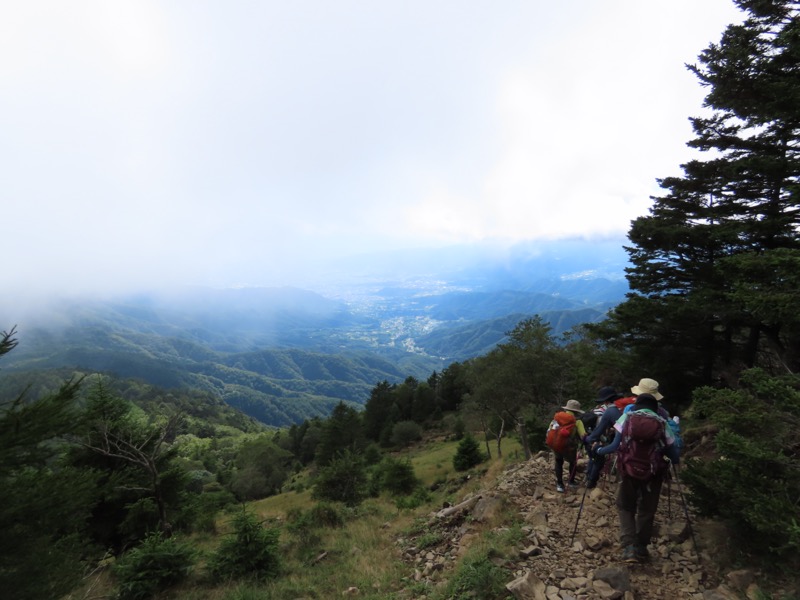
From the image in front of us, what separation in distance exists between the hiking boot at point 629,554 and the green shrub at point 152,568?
8833mm

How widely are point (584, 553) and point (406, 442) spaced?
2119 inches

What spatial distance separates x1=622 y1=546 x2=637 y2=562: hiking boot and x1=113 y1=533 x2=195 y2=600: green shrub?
883 cm

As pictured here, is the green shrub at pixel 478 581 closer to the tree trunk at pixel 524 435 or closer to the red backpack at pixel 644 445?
the red backpack at pixel 644 445

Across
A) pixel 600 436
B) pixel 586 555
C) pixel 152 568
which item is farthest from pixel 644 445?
pixel 152 568

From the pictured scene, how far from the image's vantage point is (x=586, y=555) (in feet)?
19.6

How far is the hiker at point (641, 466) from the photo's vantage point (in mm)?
5473

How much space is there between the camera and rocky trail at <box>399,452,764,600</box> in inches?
195

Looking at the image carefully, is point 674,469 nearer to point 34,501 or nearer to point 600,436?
point 600,436

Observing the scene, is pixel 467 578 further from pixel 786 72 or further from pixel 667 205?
pixel 667 205

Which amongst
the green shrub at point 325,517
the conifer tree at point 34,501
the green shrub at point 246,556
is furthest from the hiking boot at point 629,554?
the green shrub at point 325,517

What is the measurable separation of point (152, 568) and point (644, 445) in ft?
32.9

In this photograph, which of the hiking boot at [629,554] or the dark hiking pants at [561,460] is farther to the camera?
the dark hiking pants at [561,460]

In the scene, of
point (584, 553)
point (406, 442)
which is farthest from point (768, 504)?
point (406, 442)

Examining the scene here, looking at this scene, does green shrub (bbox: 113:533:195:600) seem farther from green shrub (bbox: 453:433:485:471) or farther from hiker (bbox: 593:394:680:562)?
green shrub (bbox: 453:433:485:471)
